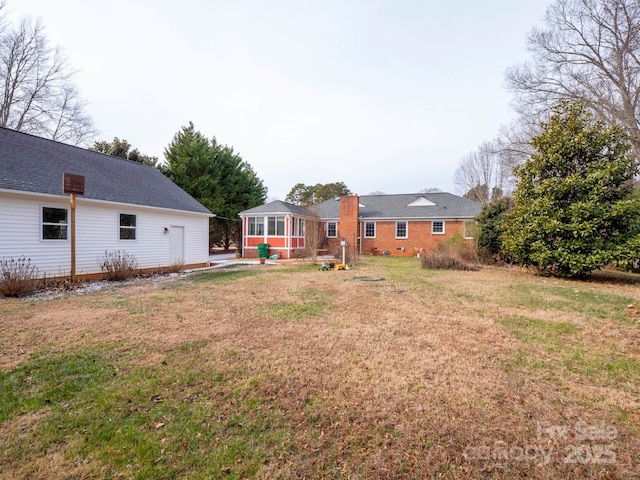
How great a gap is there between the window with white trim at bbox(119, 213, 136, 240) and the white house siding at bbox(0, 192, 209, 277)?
5.7 inches

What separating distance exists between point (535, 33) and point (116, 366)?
74.8 ft

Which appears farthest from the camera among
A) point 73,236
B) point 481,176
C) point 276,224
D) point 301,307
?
point 481,176

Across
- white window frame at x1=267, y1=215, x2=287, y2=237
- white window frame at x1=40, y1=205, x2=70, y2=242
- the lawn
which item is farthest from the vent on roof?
white window frame at x1=40, y1=205, x2=70, y2=242

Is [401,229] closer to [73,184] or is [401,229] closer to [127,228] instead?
[127,228]

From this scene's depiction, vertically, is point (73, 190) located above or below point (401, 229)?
above

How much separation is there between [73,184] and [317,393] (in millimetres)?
10375

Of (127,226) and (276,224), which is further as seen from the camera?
(276,224)

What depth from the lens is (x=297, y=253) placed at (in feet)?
69.2

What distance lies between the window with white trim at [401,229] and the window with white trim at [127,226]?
702 inches

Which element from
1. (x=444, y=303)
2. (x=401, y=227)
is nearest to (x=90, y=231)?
(x=444, y=303)

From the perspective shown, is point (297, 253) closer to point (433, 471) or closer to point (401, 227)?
point (401, 227)

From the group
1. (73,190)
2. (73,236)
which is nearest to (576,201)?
(73,190)

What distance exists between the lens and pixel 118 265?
35.5 feet

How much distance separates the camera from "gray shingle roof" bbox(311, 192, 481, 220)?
22391 millimetres
